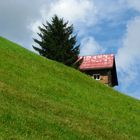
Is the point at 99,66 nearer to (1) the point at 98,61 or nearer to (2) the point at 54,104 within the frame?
(1) the point at 98,61

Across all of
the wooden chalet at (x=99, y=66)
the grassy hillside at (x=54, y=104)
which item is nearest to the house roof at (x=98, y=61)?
the wooden chalet at (x=99, y=66)

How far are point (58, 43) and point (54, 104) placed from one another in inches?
2501

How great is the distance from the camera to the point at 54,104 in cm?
3059

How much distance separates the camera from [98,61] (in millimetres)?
104625

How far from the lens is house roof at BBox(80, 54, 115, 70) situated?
10319 cm

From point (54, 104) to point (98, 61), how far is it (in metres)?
74.4

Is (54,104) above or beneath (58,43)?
beneath

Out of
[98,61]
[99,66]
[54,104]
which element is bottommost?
[54,104]

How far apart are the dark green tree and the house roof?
8999 mm

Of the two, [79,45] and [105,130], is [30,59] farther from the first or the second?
[79,45]

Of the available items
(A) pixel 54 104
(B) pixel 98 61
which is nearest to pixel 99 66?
(B) pixel 98 61

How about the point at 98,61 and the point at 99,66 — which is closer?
the point at 99,66

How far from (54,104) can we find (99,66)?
72.5 m

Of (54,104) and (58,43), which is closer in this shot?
(54,104)
